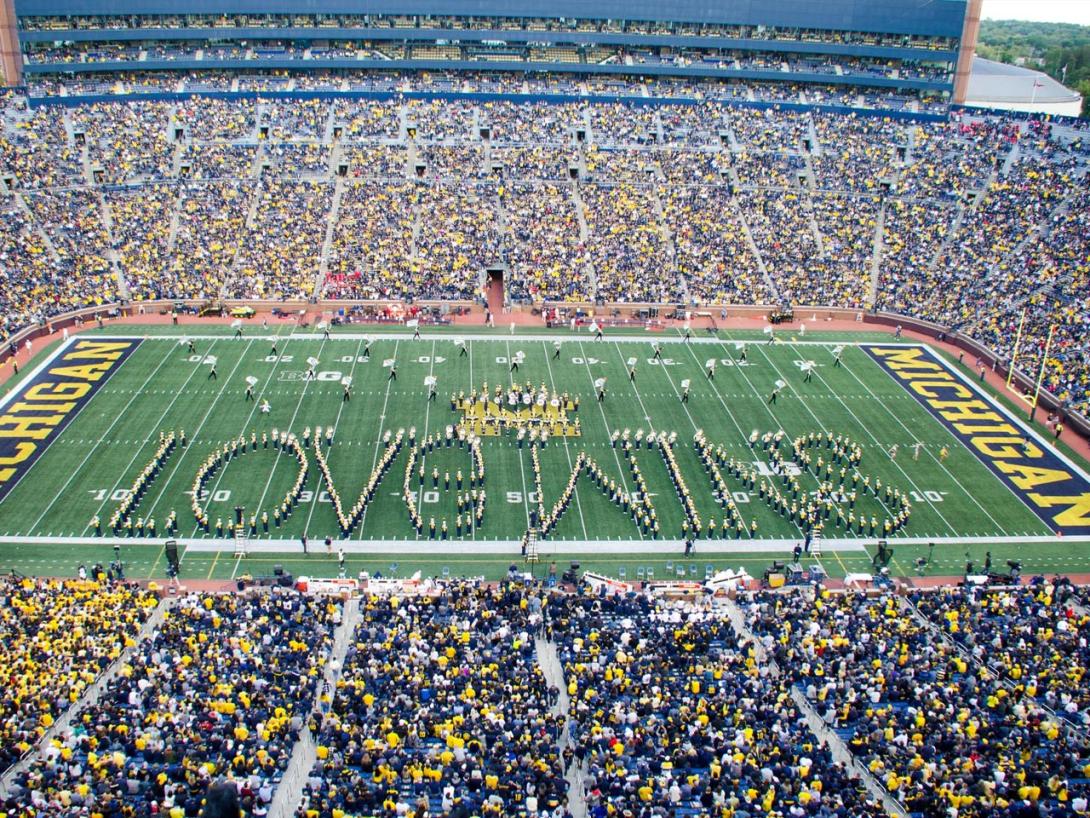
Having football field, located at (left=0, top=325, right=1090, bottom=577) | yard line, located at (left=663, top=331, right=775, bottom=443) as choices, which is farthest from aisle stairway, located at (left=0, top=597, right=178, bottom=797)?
yard line, located at (left=663, top=331, right=775, bottom=443)

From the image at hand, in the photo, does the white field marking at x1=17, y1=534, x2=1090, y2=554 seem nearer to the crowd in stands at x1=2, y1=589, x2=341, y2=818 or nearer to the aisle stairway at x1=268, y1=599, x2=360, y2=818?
the crowd in stands at x1=2, y1=589, x2=341, y2=818

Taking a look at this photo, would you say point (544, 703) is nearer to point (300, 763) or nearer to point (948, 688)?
point (300, 763)

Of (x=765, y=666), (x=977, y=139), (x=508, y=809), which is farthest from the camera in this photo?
(x=977, y=139)

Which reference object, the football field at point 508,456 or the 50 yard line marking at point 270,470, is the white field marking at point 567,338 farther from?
the 50 yard line marking at point 270,470

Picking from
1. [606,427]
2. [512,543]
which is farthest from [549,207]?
[512,543]

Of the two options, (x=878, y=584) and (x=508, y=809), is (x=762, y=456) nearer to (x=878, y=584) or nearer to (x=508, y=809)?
(x=878, y=584)

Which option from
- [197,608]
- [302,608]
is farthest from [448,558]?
[197,608]
